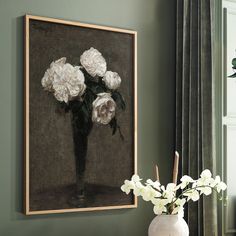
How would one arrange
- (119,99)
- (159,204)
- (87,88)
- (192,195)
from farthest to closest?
(119,99), (87,88), (192,195), (159,204)

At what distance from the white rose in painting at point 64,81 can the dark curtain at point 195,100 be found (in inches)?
26.0

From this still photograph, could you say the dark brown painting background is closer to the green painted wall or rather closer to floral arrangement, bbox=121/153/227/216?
the green painted wall

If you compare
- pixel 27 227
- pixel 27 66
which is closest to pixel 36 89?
pixel 27 66

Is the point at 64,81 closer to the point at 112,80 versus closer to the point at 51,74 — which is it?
the point at 51,74

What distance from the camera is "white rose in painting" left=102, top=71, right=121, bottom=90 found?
288 centimetres

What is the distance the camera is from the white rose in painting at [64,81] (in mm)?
2707

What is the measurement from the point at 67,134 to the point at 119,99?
1.23 feet

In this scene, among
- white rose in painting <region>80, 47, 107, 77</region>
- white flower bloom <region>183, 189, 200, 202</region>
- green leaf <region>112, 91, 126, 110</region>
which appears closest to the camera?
white flower bloom <region>183, 189, 200, 202</region>

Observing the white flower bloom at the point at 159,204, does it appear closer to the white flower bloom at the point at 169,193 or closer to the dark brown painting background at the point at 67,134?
the white flower bloom at the point at 169,193

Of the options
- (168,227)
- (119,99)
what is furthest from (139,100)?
(168,227)

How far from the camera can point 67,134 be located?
108 inches

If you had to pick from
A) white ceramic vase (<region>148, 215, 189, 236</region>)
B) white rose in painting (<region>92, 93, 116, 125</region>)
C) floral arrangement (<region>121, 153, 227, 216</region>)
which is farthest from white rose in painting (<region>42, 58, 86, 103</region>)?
white ceramic vase (<region>148, 215, 189, 236</region>)

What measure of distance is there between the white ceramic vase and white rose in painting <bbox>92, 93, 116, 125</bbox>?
0.60m

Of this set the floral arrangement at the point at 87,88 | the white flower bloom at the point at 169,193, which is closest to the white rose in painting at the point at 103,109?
the floral arrangement at the point at 87,88
